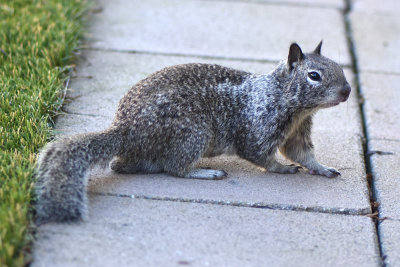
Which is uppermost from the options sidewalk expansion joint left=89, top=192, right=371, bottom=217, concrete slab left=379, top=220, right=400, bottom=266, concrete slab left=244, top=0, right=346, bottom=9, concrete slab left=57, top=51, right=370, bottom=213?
concrete slab left=244, top=0, right=346, bottom=9

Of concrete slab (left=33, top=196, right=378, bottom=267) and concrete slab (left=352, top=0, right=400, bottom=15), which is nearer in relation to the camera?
concrete slab (left=33, top=196, right=378, bottom=267)

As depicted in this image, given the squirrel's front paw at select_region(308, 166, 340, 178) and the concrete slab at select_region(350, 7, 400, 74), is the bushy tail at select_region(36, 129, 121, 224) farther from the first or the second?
the concrete slab at select_region(350, 7, 400, 74)

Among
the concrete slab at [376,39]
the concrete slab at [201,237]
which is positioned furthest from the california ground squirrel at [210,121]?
the concrete slab at [376,39]

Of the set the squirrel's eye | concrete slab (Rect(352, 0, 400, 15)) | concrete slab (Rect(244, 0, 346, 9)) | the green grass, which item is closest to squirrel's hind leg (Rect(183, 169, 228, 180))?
the squirrel's eye

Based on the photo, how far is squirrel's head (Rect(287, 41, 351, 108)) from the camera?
4.57m

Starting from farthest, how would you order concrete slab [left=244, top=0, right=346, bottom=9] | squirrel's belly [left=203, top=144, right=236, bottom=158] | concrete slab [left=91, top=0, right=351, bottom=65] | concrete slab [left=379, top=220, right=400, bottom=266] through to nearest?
concrete slab [left=244, top=0, right=346, bottom=9]
concrete slab [left=91, top=0, right=351, bottom=65]
squirrel's belly [left=203, top=144, right=236, bottom=158]
concrete slab [left=379, top=220, right=400, bottom=266]

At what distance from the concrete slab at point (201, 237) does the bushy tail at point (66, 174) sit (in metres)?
0.10

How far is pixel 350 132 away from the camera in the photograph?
5551 mm

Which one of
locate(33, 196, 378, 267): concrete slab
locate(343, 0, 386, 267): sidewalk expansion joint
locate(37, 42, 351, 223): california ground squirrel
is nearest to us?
locate(33, 196, 378, 267): concrete slab

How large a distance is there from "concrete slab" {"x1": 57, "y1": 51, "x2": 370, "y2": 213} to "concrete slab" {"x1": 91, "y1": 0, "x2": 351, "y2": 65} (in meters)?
0.35

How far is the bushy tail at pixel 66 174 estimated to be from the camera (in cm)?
377

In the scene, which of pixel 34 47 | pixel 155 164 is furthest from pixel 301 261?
pixel 34 47

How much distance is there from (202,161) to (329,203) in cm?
109

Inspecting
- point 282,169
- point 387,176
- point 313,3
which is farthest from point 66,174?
point 313,3
